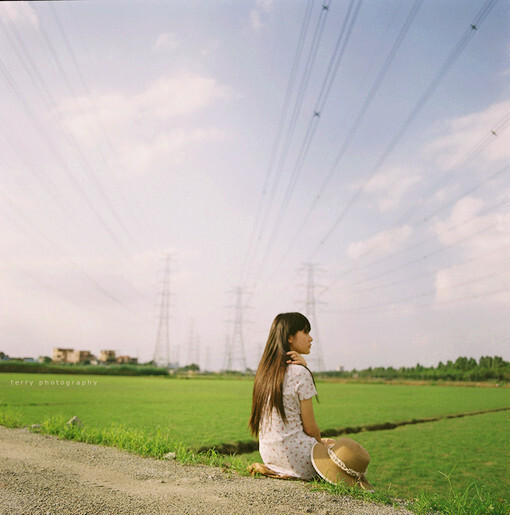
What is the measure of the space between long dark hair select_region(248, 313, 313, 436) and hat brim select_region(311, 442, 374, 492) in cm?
46

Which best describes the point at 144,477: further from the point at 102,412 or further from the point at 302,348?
the point at 102,412

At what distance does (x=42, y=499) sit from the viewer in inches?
169

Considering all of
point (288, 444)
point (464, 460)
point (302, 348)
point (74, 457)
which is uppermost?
point (302, 348)

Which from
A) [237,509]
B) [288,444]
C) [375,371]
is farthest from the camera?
[375,371]

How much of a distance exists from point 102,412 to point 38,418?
3.30m

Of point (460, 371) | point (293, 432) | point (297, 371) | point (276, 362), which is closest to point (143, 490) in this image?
point (293, 432)

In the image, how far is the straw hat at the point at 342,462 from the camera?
14.8 feet

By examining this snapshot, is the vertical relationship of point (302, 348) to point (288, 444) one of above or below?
above

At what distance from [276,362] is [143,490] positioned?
6.44ft

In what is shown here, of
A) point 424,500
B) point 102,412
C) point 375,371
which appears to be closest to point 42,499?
point 424,500

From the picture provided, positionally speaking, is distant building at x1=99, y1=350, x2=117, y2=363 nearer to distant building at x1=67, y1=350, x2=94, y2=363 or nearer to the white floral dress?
distant building at x1=67, y1=350, x2=94, y2=363

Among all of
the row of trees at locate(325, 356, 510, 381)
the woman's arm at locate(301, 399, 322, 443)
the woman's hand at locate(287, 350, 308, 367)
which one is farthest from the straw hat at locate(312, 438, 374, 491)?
the row of trees at locate(325, 356, 510, 381)

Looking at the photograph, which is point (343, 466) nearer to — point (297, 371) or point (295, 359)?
point (297, 371)

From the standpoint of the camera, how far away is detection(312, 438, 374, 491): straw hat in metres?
4.52
